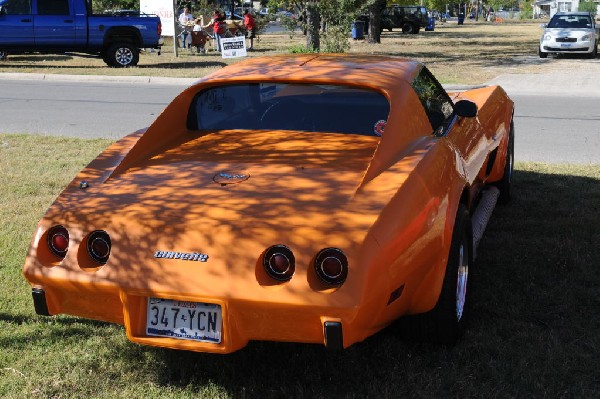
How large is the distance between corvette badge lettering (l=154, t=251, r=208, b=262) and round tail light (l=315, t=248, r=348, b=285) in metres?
0.49

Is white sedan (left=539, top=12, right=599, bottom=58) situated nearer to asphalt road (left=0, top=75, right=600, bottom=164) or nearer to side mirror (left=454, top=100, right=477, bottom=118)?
→ asphalt road (left=0, top=75, right=600, bottom=164)

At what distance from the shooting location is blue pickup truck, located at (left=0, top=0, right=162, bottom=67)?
21.1m

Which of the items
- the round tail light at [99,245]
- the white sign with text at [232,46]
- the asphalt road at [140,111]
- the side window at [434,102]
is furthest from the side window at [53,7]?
the round tail light at [99,245]

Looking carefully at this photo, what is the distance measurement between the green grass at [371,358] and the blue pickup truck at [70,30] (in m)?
17.4

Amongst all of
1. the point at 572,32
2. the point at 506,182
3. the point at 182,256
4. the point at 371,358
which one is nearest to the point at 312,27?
the point at 572,32

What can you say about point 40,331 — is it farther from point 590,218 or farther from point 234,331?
point 590,218

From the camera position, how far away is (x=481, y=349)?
13.1 feet

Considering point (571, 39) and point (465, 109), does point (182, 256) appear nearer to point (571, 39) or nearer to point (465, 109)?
point (465, 109)

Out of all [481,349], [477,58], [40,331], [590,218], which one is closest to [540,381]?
[481,349]

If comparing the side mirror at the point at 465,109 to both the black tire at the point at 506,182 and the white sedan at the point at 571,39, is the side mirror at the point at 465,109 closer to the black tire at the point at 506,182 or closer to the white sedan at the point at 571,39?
the black tire at the point at 506,182

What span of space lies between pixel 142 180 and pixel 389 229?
1381 mm

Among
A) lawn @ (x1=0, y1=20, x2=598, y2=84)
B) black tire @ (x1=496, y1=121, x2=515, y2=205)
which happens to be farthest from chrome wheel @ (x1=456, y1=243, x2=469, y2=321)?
lawn @ (x1=0, y1=20, x2=598, y2=84)

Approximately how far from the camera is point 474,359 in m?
3.88

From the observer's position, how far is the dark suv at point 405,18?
47188mm
